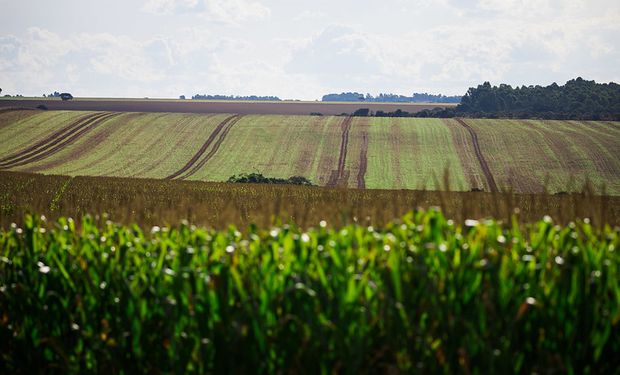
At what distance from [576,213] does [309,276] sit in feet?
9.03

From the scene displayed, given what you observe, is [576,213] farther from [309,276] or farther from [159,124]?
[159,124]

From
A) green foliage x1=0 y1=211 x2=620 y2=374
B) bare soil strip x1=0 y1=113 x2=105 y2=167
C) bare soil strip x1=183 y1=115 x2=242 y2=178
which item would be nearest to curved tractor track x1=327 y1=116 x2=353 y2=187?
bare soil strip x1=183 y1=115 x2=242 y2=178

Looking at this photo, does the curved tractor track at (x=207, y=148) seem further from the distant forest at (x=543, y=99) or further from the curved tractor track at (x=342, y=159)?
the distant forest at (x=543, y=99)

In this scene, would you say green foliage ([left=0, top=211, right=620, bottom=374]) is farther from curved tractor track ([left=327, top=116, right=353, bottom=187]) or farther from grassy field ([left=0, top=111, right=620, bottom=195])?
grassy field ([left=0, top=111, right=620, bottom=195])

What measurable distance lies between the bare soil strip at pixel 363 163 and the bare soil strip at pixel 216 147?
16.6 metres

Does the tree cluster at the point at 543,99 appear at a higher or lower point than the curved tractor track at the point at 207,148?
higher

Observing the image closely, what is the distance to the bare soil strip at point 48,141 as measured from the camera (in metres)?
76.5

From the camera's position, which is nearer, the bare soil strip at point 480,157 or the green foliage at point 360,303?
the green foliage at point 360,303

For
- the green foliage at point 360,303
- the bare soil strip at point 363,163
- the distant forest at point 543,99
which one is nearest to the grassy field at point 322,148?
the bare soil strip at point 363,163

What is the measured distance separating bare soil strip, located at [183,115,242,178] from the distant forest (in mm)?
39986

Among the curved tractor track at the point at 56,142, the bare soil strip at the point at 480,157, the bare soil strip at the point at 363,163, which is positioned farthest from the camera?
the curved tractor track at the point at 56,142

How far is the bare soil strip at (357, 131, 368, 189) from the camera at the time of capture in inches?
2608

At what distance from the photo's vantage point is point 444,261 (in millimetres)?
5410

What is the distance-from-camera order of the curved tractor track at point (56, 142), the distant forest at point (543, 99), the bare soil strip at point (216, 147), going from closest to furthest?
1. the bare soil strip at point (216, 147)
2. the curved tractor track at point (56, 142)
3. the distant forest at point (543, 99)
